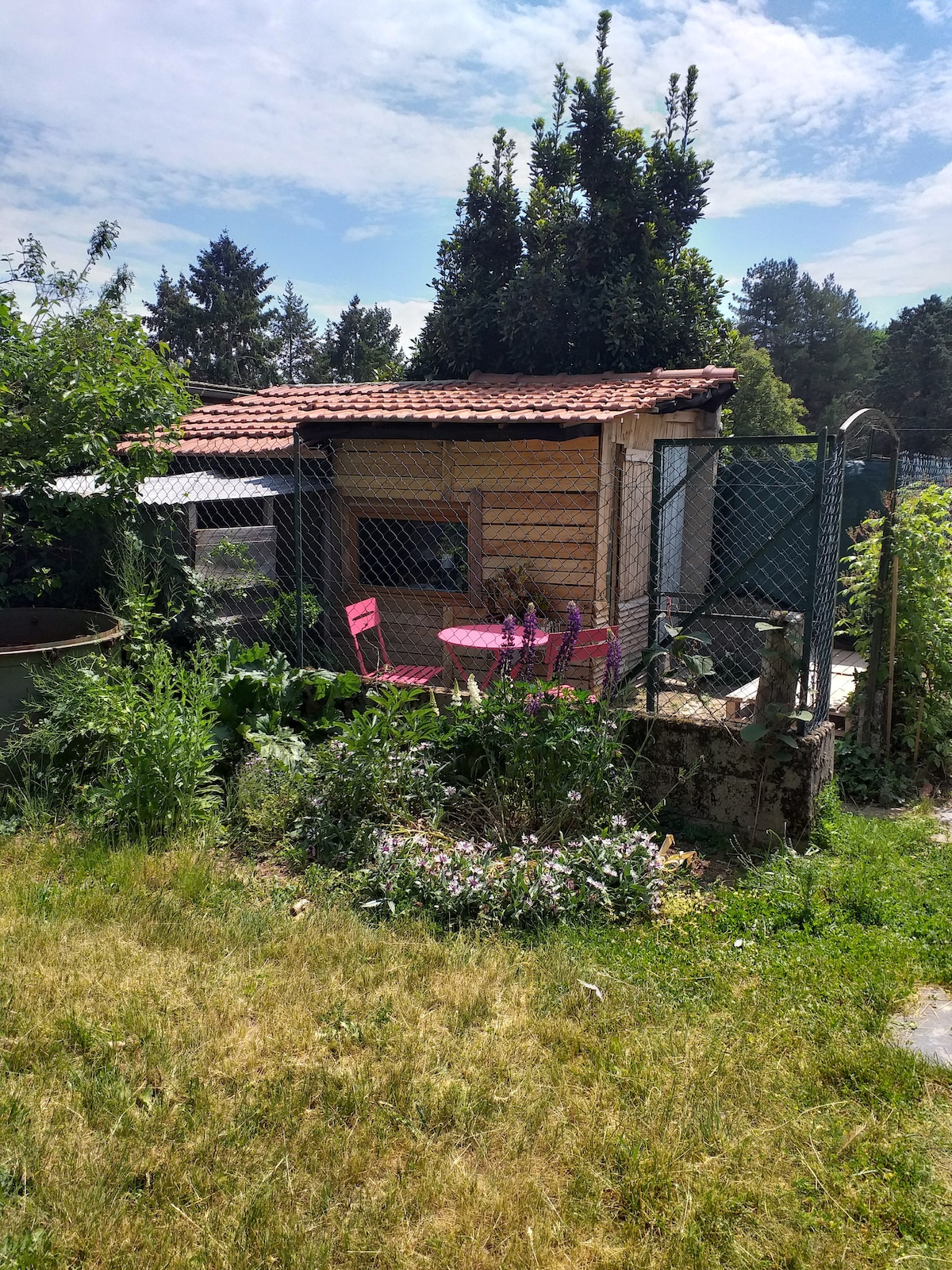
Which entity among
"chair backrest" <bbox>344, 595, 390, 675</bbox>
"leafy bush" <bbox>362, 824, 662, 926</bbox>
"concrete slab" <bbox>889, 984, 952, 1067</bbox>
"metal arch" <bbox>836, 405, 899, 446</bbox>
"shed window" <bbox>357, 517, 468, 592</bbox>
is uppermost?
"metal arch" <bbox>836, 405, 899, 446</bbox>

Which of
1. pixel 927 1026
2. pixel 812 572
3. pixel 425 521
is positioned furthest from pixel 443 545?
pixel 927 1026

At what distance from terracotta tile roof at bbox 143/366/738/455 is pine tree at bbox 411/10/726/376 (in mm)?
2094

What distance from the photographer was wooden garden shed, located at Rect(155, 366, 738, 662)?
319 inches

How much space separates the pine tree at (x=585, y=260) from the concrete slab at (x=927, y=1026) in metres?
11.0

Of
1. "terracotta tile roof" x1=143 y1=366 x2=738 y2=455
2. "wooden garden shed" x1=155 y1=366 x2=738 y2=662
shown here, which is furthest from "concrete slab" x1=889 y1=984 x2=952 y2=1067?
"terracotta tile roof" x1=143 y1=366 x2=738 y2=455

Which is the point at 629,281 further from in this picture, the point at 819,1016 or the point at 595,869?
the point at 819,1016

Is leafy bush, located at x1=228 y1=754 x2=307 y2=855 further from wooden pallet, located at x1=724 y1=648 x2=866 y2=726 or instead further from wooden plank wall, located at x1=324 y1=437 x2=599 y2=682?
wooden pallet, located at x1=724 y1=648 x2=866 y2=726

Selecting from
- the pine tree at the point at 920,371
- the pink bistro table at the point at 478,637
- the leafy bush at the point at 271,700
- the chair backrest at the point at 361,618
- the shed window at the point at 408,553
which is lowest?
the leafy bush at the point at 271,700

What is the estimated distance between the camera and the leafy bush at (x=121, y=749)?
14.1 feet

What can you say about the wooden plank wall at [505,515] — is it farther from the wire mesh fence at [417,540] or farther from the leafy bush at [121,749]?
the leafy bush at [121,749]

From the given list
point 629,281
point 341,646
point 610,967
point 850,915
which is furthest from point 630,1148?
point 629,281

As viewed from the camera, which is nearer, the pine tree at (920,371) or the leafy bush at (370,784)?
the leafy bush at (370,784)

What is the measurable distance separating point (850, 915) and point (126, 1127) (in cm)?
300

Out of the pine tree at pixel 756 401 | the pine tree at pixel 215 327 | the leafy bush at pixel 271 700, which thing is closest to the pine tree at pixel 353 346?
the pine tree at pixel 215 327
